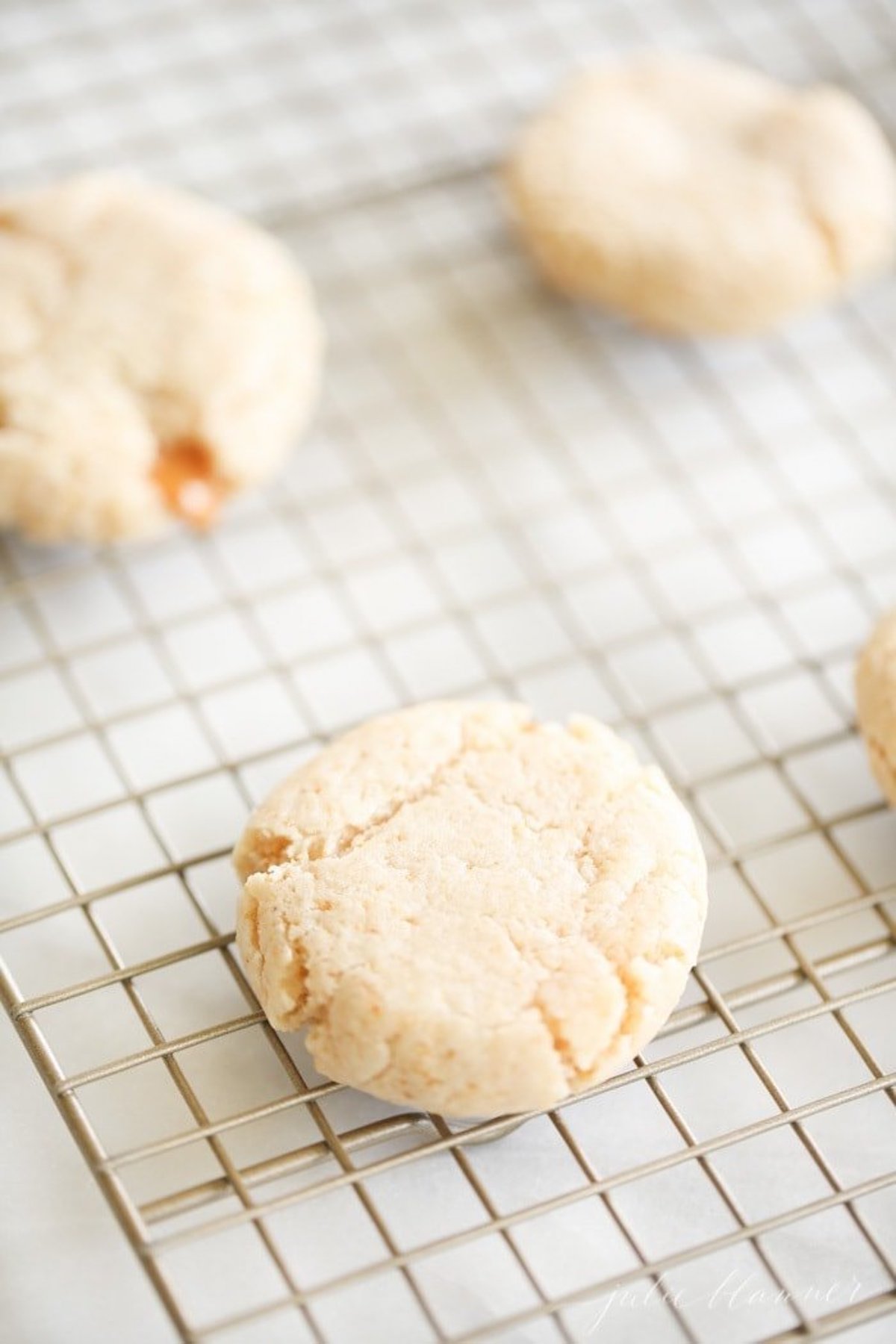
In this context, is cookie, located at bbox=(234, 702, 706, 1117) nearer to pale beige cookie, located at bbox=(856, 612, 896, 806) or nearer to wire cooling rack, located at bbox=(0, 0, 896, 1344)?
wire cooling rack, located at bbox=(0, 0, 896, 1344)

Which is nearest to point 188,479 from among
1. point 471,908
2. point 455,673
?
point 455,673

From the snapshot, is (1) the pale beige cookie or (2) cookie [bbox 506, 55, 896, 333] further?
(2) cookie [bbox 506, 55, 896, 333]

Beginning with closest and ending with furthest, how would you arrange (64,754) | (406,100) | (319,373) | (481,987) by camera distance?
1. (481,987)
2. (64,754)
3. (319,373)
4. (406,100)

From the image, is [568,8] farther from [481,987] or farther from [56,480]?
[481,987]

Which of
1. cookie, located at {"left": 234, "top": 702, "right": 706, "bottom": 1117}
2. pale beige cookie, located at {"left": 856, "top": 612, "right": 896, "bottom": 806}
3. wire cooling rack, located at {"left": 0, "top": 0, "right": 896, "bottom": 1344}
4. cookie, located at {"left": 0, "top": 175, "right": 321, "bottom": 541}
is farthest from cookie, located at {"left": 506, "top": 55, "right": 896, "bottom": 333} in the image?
cookie, located at {"left": 234, "top": 702, "right": 706, "bottom": 1117}

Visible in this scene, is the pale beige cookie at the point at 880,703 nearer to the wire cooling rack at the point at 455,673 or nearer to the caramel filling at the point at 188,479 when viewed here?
the wire cooling rack at the point at 455,673

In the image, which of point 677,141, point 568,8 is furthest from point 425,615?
point 568,8

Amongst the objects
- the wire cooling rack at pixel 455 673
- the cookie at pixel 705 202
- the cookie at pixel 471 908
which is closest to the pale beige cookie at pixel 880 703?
the wire cooling rack at pixel 455 673
